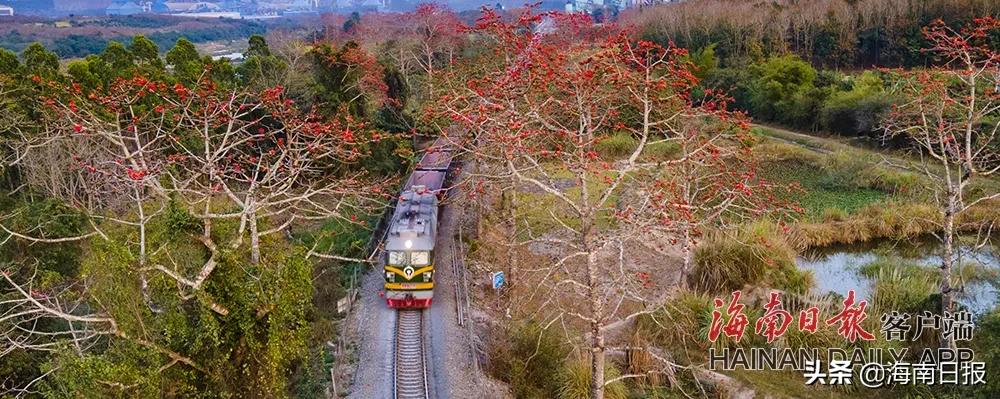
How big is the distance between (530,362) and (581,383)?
1.32 m

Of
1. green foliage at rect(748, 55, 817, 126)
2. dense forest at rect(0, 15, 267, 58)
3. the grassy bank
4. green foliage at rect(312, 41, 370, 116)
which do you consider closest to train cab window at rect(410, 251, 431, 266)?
the grassy bank

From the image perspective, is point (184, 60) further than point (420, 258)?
Yes

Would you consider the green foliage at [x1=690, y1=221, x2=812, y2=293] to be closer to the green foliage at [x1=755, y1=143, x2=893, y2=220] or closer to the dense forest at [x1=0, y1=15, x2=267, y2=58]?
the green foliage at [x1=755, y1=143, x2=893, y2=220]

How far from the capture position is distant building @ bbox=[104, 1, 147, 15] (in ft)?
350

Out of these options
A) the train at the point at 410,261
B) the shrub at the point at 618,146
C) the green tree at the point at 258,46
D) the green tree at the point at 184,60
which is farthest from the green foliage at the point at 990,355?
the green tree at the point at 258,46

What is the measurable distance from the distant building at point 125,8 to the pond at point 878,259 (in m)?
115

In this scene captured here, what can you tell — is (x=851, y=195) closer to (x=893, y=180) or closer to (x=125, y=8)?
(x=893, y=180)

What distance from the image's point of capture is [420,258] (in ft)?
44.7

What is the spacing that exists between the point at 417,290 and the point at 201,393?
249 inches

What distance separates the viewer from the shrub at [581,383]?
1028cm

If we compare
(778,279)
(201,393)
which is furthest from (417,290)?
(778,279)

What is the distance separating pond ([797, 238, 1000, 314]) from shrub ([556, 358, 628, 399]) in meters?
6.69

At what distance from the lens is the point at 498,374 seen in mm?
11852

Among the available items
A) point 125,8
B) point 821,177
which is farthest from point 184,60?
point 125,8
